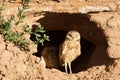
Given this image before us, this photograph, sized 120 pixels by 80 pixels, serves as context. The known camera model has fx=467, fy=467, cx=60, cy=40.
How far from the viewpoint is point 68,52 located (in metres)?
6.15

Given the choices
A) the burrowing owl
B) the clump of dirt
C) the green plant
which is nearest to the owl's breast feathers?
the burrowing owl

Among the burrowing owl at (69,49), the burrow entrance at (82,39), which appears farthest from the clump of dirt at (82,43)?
the burrowing owl at (69,49)

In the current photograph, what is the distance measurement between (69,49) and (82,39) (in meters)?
0.96

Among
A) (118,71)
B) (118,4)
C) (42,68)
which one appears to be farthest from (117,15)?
(42,68)

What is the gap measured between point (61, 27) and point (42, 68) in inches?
55.5

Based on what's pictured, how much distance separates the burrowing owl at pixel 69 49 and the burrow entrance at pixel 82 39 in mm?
250

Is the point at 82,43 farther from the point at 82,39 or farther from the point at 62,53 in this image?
the point at 62,53

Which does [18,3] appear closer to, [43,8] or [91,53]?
[43,8]

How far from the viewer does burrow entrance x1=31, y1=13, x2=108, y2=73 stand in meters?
6.23

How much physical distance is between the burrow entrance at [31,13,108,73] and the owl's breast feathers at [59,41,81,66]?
26 cm

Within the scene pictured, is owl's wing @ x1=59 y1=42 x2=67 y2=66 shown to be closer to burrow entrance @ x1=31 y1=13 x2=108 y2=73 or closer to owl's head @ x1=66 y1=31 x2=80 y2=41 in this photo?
owl's head @ x1=66 y1=31 x2=80 y2=41

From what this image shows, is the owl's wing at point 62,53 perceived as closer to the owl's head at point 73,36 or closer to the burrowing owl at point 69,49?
the burrowing owl at point 69,49

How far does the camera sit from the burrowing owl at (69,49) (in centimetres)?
615

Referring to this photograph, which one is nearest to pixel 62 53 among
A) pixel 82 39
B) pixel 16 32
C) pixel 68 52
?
pixel 68 52
